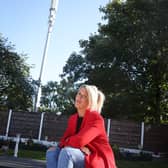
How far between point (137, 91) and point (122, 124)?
2.62 metres

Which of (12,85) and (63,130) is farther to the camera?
(12,85)

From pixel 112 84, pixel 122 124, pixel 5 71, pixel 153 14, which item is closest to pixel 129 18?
pixel 153 14

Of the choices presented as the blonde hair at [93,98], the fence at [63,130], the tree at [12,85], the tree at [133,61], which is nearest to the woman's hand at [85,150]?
the blonde hair at [93,98]

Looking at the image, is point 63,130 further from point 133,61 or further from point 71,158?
point 71,158

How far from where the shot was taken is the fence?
15023 mm

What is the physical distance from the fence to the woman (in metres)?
12.7

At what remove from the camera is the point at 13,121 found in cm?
1620

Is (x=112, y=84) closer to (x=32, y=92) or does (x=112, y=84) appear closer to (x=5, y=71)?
(x=32, y=92)

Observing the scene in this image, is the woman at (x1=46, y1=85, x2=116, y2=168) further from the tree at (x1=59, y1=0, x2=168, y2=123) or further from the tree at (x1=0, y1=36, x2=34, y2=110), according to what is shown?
the tree at (x1=0, y1=36, x2=34, y2=110)

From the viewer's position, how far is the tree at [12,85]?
18.5 m

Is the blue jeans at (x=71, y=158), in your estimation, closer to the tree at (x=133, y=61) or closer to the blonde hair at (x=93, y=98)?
the blonde hair at (x=93, y=98)

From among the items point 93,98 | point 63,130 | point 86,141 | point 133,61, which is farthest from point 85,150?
point 133,61

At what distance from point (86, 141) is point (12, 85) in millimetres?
16830

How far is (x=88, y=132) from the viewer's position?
241 cm
